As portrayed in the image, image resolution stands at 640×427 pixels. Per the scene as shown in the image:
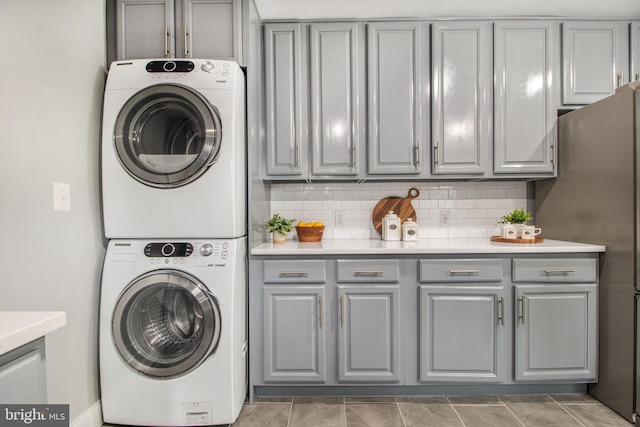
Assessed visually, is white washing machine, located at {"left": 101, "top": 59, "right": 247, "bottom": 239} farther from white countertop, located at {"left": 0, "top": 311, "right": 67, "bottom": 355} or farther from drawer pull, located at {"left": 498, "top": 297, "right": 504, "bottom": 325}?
drawer pull, located at {"left": 498, "top": 297, "right": 504, "bottom": 325}

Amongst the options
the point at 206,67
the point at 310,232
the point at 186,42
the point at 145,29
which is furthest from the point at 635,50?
the point at 145,29

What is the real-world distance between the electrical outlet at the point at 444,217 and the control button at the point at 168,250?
2.03m

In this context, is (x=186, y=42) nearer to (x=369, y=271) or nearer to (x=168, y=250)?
(x=168, y=250)

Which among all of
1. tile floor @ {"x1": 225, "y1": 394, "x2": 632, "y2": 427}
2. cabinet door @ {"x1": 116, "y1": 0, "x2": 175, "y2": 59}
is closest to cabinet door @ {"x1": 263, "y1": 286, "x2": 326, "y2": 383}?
tile floor @ {"x1": 225, "y1": 394, "x2": 632, "y2": 427}

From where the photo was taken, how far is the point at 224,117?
6.32 feet

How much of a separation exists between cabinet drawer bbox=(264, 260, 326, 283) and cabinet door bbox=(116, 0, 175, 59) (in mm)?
1421

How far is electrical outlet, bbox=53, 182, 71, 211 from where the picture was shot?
1.66m

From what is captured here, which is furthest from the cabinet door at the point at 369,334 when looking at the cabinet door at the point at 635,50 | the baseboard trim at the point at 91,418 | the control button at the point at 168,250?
the cabinet door at the point at 635,50

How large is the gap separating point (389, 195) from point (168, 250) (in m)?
1.73

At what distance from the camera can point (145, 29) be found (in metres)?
2.11

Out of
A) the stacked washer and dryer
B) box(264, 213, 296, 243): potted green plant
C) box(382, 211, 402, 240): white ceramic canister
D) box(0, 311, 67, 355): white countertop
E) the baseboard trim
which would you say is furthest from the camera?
box(382, 211, 402, 240): white ceramic canister

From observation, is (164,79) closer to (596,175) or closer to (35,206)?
(35,206)

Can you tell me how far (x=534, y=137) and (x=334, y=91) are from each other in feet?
4.76

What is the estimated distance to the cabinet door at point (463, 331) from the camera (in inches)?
84.9
